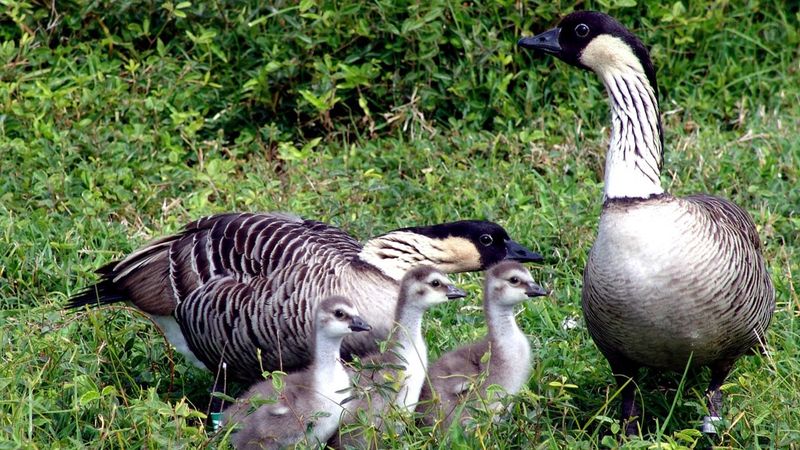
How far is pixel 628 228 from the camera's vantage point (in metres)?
5.52

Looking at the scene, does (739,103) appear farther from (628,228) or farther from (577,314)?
(628,228)

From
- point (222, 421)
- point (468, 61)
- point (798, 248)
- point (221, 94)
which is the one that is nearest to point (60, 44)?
point (221, 94)

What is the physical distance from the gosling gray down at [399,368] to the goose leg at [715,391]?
1320 millimetres

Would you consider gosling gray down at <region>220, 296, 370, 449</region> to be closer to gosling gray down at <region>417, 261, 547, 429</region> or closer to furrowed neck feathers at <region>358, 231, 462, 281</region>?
gosling gray down at <region>417, 261, 547, 429</region>

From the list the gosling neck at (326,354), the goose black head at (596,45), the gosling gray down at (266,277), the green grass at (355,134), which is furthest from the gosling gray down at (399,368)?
the goose black head at (596,45)

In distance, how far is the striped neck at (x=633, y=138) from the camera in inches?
224

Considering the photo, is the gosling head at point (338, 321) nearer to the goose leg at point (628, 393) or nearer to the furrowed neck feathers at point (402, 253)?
the furrowed neck feathers at point (402, 253)

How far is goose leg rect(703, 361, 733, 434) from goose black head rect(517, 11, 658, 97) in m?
1.38

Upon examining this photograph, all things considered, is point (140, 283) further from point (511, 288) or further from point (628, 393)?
point (628, 393)

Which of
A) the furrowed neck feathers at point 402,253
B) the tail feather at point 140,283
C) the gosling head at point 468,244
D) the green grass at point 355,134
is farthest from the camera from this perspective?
the green grass at point 355,134

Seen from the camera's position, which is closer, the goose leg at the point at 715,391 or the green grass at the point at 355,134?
the goose leg at the point at 715,391

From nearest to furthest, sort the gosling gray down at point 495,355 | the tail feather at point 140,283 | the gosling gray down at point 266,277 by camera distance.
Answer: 1. the gosling gray down at point 495,355
2. the gosling gray down at point 266,277
3. the tail feather at point 140,283

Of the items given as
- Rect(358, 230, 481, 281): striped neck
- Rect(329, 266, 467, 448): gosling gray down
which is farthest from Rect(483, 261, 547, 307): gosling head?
Rect(358, 230, 481, 281): striped neck

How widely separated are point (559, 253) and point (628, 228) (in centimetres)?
220
